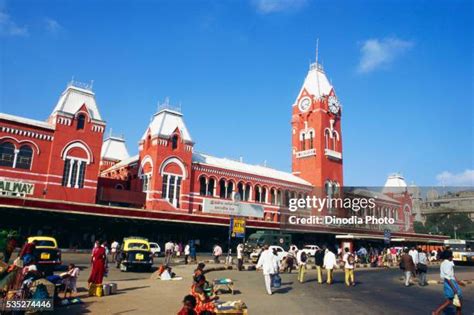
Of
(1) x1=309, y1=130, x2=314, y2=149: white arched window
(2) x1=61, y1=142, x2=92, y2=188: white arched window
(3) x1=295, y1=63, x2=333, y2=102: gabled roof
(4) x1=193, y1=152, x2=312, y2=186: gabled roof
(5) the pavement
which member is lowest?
(5) the pavement

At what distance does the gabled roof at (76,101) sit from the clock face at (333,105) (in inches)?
A: 1445

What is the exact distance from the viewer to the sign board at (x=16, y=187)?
32156mm

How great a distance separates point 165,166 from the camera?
139 ft

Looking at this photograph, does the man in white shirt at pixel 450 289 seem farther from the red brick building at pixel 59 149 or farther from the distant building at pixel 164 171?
the red brick building at pixel 59 149

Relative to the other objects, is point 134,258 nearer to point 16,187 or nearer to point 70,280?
point 70,280

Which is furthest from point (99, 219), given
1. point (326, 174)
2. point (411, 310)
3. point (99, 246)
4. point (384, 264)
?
point (326, 174)

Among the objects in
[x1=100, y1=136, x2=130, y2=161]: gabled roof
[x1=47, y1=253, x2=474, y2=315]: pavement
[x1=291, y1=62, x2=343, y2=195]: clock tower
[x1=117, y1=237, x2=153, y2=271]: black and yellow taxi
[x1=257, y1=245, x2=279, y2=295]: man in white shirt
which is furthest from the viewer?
[x1=291, y1=62, x2=343, y2=195]: clock tower

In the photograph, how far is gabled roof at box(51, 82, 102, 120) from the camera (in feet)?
121

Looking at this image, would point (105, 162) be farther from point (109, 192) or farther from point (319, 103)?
point (319, 103)

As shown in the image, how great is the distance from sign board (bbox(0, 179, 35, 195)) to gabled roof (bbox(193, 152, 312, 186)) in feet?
58.1

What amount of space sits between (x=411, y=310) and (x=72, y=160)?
32.0 m

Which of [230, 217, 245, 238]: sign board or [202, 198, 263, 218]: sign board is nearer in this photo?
[230, 217, 245, 238]: sign board

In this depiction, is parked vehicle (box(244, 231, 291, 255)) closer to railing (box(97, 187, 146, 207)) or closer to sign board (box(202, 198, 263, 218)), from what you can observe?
sign board (box(202, 198, 263, 218))

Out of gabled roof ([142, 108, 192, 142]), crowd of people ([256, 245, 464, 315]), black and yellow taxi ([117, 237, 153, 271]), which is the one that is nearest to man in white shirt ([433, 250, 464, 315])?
crowd of people ([256, 245, 464, 315])
